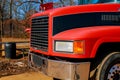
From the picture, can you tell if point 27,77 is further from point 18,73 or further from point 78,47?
point 78,47

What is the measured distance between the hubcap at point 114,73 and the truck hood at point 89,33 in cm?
68

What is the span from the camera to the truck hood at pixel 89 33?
22.4 feet

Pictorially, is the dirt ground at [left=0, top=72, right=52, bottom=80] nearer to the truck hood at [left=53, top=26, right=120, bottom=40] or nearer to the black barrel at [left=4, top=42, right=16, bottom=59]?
the truck hood at [left=53, top=26, right=120, bottom=40]

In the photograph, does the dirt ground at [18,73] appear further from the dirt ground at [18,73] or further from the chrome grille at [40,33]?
the chrome grille at [40,33]

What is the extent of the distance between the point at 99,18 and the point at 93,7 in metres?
0.28

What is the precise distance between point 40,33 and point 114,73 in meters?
1.98

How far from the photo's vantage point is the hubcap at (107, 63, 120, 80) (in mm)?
7156

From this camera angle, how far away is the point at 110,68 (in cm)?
716

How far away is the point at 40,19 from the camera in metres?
8.02

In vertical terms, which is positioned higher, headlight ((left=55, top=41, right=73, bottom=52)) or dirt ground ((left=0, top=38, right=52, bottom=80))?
headlight ((left=55, top=41, right=73, bottom=52))

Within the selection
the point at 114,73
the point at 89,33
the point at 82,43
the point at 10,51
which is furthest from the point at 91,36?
the point at 10,51

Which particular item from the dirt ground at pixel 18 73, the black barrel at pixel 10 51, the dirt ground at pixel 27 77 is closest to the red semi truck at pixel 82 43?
the dirt ground at pixel 27 77

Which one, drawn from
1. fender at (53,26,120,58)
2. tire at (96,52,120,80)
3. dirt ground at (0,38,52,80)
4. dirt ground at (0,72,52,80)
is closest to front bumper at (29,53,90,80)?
fender at (53,26,120,58)

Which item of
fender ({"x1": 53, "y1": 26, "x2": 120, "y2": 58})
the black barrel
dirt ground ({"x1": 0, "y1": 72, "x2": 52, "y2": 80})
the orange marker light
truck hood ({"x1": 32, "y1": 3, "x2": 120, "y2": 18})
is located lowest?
dirt ground ({"x1": 0, "y1": 72, "x2": 52, "y2": 80})
